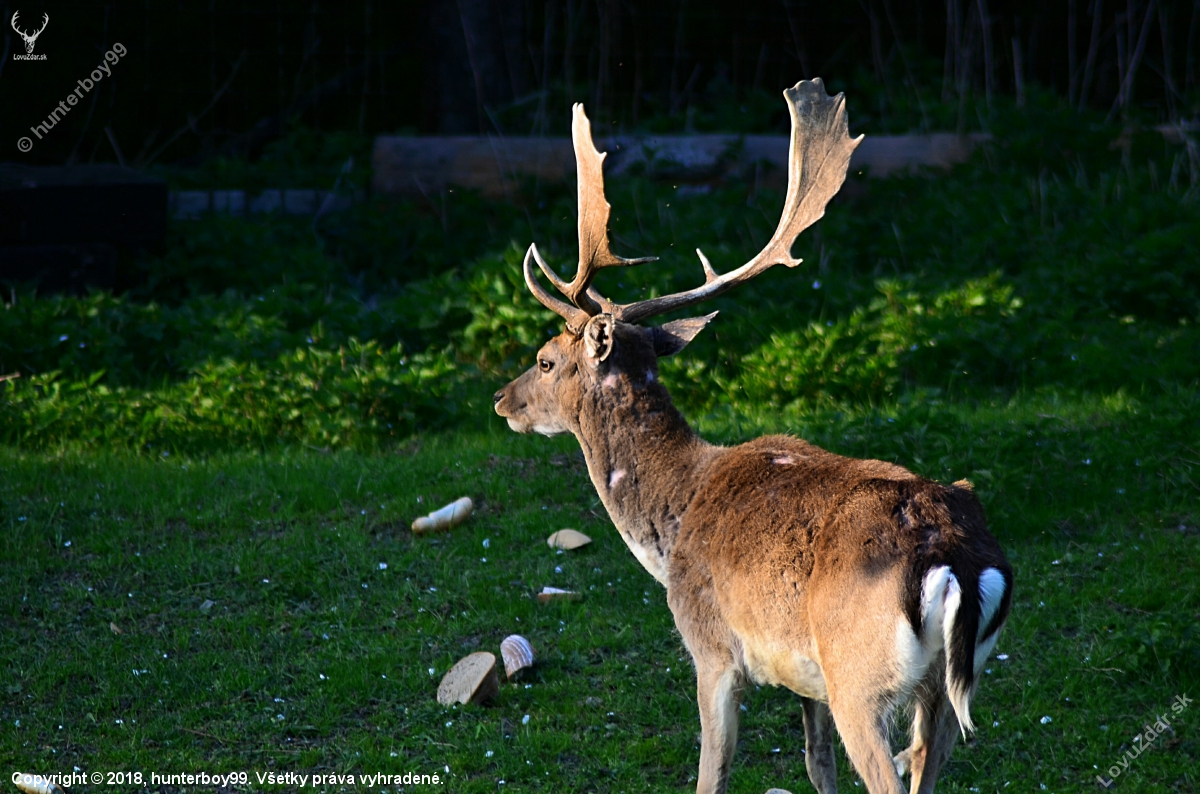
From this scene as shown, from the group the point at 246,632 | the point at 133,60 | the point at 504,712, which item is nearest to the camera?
the point at 504,712

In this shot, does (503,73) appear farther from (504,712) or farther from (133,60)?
(504,712)

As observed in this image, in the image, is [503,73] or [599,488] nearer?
[599,488]

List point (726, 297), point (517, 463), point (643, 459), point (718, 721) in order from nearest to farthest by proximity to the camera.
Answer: point (718, 721)
point (643, 459)
point (517, 463)
point (726, 297)

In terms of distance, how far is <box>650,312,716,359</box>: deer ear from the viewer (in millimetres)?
4707

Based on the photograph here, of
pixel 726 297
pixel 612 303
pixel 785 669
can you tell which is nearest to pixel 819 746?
pixel 785 669

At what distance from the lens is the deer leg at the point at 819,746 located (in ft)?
13.8

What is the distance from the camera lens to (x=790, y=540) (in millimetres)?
3797

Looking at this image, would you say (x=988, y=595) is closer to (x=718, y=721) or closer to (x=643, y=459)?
(x=718, y=721)

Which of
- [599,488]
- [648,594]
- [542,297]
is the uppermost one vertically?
[542,297]

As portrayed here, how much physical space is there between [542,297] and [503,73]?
7.45 metres

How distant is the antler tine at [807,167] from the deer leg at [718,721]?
144 centimetres

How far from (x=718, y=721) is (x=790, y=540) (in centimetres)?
61

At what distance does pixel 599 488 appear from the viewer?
453 cm

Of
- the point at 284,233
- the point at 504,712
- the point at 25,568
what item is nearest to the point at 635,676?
the point at 504,712
